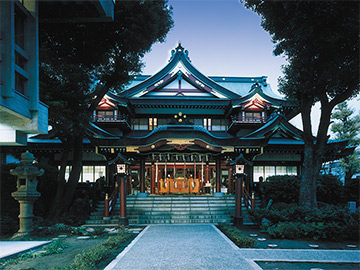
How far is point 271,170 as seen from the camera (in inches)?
898

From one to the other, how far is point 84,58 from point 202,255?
10786mm

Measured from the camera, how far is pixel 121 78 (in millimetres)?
14992

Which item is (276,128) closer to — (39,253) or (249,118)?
(249,118)

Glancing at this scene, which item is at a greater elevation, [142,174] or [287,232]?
[142,174]

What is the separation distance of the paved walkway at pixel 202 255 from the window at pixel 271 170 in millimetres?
13453

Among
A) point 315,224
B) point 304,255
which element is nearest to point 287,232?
point 315,224

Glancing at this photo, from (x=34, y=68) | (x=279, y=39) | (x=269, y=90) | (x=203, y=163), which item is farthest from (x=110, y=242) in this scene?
(x=269, y=90)

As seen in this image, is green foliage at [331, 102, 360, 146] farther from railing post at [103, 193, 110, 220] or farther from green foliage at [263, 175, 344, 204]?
railing post at [103, 193, 110, 220]

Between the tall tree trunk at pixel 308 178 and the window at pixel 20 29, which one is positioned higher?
the window at pixel 20 29

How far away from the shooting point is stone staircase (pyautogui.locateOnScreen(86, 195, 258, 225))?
15420 millimetres

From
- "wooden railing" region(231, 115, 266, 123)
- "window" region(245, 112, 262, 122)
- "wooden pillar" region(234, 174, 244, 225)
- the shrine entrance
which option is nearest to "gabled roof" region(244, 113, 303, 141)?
"wooden railing" region(231, 115, 266, 123)

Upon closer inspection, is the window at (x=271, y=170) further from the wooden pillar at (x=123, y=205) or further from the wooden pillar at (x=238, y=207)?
the wooden pillar at (x=123, y=205)

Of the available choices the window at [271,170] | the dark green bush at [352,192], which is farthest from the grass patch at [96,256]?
the window at [271,170]

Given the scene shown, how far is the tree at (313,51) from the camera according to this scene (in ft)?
30.0
